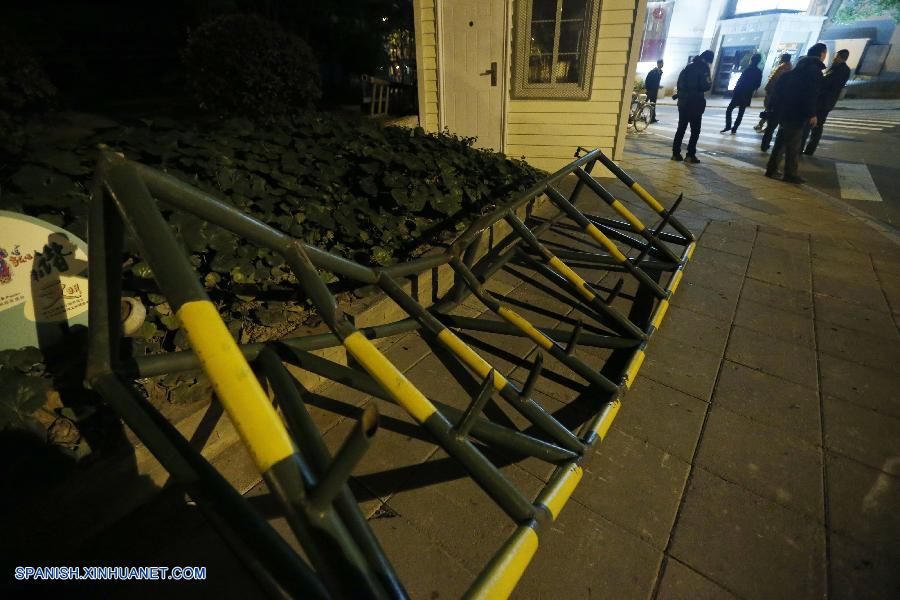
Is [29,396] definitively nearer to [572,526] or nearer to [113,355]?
[113,355]

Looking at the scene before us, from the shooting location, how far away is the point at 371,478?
5.47 ft

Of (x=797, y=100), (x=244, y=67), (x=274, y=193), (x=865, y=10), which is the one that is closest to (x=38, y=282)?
(x=274, y=193)

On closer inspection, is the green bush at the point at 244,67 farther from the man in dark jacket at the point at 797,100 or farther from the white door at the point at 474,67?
the man in dark jacket at the point at 797,100

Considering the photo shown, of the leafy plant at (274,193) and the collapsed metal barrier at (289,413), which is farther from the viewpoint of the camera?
the leafy plant at (274,193)

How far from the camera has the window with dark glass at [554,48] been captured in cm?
570

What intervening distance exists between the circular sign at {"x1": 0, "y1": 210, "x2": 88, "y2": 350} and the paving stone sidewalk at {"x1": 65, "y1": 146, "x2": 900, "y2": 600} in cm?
78

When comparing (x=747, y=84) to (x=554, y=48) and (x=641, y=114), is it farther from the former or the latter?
(x=554, y=48)

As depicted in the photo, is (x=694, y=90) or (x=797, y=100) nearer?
(x=797, y=100)

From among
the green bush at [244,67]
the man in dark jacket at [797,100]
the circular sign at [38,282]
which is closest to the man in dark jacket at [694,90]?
the man in dark jacket at [797,100]

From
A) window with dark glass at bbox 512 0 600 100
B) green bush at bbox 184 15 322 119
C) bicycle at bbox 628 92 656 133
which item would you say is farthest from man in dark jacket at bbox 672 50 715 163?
green bush at bbox 184 15 322 119

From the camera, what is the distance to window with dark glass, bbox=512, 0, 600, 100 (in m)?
5.70

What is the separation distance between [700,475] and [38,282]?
2647 millimetres

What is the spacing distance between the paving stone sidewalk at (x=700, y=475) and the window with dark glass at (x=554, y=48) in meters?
4.52

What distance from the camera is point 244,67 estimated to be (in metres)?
5.56
